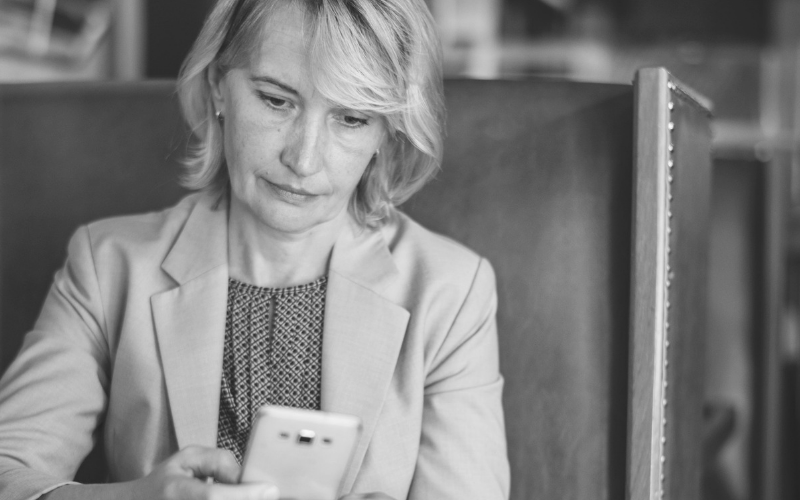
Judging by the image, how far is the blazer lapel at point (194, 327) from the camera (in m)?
1.19

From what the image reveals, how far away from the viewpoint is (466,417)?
1.21 meters

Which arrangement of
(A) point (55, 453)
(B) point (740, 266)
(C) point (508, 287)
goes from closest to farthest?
1. (A) point (55, 453)
2. (C) point (508, 287)
3. (B) point (740, 266)

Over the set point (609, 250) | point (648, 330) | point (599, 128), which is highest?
point (599, 128)

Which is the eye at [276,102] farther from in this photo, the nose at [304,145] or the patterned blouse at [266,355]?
the patterned blouse at [266,355]

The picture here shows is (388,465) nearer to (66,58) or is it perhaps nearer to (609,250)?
(609,250)

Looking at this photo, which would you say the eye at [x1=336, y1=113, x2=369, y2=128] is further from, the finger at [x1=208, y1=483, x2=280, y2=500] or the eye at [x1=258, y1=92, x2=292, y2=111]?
the finger at [x1=208, y1=483, x2=280, y2=500]

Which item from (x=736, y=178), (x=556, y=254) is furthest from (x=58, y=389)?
(x=736, y=178)

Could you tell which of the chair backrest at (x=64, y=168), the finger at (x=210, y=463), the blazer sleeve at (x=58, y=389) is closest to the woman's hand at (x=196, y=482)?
the finger at (x=210, y=463)

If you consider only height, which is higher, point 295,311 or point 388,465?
point 295,311

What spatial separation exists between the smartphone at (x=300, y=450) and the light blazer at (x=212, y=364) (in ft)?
0.94

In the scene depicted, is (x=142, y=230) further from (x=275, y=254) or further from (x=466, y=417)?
(x=466, y=417)

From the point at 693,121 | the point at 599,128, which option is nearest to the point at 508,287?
the point at 599,128

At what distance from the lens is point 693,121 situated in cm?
143

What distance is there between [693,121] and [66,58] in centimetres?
146
